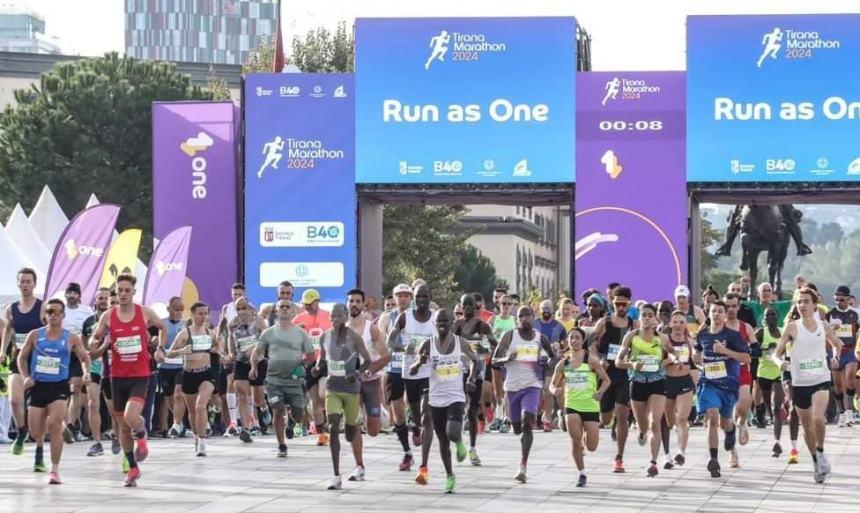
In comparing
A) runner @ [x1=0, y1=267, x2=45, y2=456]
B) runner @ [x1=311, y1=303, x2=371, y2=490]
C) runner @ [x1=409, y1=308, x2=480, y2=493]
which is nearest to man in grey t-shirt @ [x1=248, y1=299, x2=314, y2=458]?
runner @ [x1=0, y1=267, x2=45, y2=456]

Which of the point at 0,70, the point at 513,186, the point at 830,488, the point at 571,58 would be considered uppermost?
the point at 0,70

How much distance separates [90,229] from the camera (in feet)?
87.0

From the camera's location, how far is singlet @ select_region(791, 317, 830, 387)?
17.3 meters

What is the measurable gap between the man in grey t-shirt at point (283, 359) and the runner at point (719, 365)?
433cm

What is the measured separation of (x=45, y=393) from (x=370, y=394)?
3252 millimetres

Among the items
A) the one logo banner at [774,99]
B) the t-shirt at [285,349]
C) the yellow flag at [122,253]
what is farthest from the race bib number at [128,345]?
the one logo banner at [774,99]

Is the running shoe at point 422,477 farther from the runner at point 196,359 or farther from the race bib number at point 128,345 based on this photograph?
the runner at point 196,359

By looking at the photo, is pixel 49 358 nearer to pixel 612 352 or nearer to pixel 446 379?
pixel 446 379

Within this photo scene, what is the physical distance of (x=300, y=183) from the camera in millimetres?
32875

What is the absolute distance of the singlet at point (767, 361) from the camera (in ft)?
73.2

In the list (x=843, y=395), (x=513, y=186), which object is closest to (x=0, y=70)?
(x=513, y=186)

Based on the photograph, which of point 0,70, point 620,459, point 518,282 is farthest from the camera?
point 518,282

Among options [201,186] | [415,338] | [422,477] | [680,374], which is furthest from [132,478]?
[201,186]

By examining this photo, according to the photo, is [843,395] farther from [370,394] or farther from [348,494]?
[348,494]
